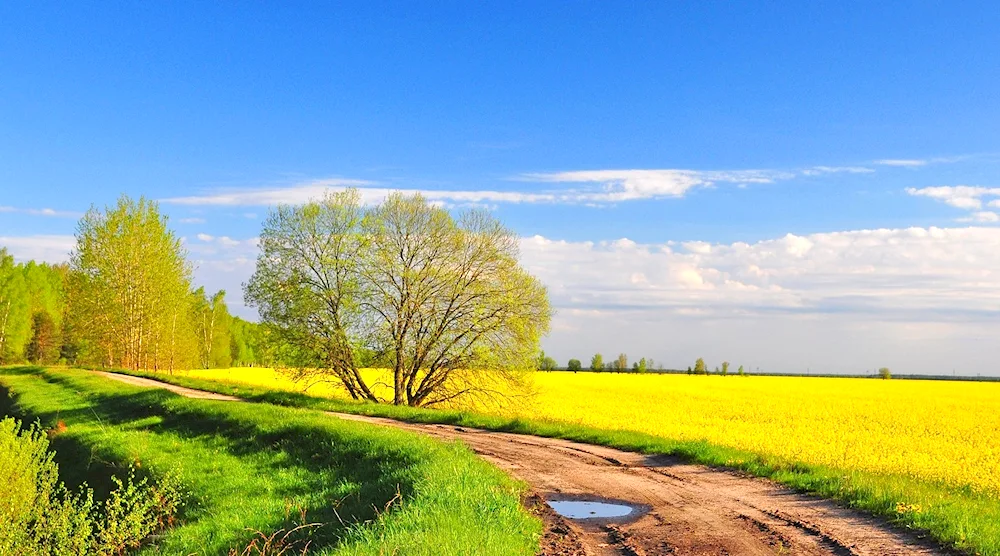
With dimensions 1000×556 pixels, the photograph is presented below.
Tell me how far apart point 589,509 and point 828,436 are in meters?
21.8

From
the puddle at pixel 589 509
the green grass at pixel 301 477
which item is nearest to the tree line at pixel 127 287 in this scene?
the green grass at pixel 301 477

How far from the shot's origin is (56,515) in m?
13.5

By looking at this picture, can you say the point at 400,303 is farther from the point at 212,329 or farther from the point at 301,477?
the point at 212,329

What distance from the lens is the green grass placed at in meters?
9.95

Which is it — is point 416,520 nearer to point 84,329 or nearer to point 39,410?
point 39,410

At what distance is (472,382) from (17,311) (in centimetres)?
6547

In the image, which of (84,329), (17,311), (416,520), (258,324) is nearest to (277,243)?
(258,324)

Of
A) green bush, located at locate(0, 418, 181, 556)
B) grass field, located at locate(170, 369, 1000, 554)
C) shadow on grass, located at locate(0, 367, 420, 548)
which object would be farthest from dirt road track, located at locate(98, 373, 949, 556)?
green bush, located at locate(0, 418, 181, 556)

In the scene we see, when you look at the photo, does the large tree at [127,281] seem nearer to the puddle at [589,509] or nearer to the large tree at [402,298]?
the large tree at [402,298]

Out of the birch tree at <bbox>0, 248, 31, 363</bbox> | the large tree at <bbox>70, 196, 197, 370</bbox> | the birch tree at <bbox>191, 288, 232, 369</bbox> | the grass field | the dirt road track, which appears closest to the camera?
the dirt road track

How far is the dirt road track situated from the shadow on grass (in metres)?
2.68

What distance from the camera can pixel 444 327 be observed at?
1460 inches

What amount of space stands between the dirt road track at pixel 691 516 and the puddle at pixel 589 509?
1.13 feet

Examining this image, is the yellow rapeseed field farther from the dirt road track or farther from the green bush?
the green bush
